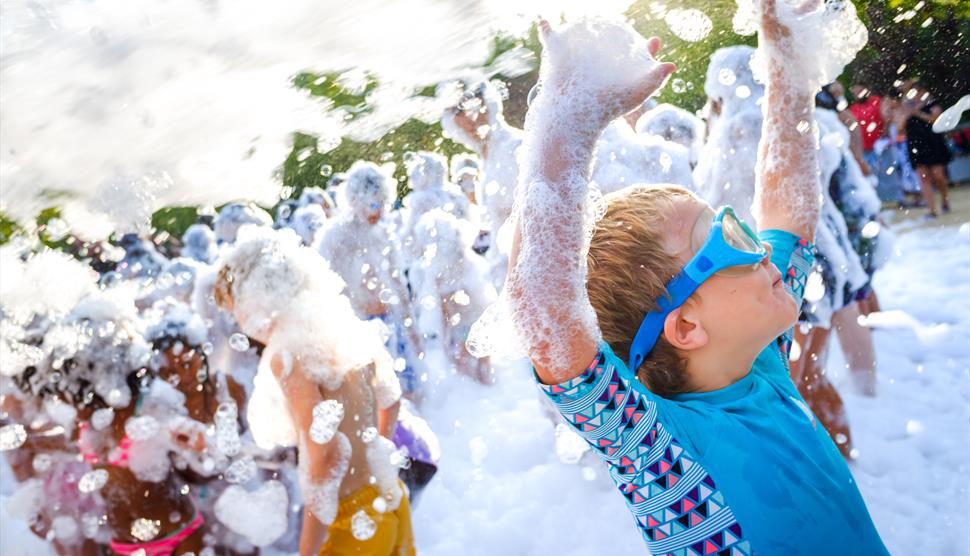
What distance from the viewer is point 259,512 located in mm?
3168

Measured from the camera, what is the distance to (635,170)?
337 cm

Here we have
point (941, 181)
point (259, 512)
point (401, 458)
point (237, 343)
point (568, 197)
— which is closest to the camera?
point (568, 197)

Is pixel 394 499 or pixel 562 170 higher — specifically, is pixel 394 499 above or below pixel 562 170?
below

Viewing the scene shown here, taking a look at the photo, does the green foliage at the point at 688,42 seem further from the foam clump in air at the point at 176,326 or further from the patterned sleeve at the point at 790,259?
the foam clump in air at the point at 176,326

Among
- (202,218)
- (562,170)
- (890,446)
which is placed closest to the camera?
(562,170)

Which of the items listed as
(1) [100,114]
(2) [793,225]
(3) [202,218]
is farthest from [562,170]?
(3) [202,218]

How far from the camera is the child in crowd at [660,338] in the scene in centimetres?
98

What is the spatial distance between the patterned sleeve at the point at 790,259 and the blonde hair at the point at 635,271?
396 mm

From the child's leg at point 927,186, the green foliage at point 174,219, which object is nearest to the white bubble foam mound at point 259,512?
the green foliage at point 174,219

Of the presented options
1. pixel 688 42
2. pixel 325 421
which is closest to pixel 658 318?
pixel 325 421

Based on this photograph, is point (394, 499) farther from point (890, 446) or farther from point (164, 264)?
point (164, 264)

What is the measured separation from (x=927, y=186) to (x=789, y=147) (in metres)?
6.80

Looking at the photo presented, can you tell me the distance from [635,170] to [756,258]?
2.29m

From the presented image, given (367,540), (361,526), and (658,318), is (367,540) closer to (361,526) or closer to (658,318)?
(361,526)
